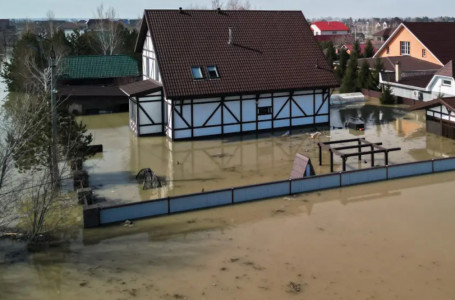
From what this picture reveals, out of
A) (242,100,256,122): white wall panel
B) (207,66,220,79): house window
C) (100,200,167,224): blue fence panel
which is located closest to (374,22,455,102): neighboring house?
(242,100,256,122): white wall panel

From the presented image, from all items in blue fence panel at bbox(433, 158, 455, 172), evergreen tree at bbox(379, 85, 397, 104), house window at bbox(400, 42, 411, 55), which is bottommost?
blue fence panel at bbox(433, 158, 455, 172)

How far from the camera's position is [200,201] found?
16.5 meters

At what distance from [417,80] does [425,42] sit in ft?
24.6

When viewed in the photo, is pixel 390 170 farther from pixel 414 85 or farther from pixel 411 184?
pixel 414 85

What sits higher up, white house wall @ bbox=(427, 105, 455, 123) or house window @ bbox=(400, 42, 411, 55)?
house window @ bbox=(400, 42, 411, 55)

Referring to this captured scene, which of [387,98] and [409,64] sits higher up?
[409,64]

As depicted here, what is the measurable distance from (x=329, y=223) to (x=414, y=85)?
912 inches

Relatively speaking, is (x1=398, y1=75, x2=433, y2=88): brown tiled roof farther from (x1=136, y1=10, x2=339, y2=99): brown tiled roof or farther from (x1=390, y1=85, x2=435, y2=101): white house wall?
(x1=136, y1=10, x2=339, y2=99): brown tiled roof

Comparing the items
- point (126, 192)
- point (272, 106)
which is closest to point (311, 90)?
point (272, 106)

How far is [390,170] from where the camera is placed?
1920 cm

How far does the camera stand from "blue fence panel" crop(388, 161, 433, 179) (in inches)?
758

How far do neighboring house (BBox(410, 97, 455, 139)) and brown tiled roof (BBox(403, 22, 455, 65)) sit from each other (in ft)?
50.4

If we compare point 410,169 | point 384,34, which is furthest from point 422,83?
point 384,34

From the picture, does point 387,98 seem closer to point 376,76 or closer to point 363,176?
point 376,76
